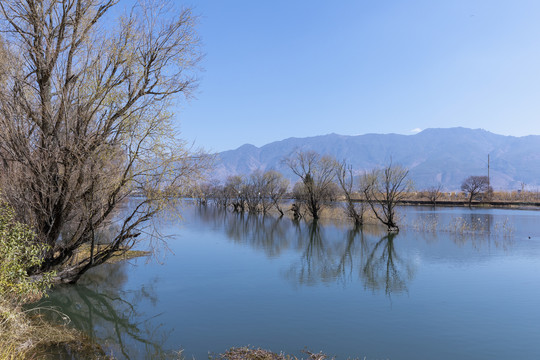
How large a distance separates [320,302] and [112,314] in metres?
6.89

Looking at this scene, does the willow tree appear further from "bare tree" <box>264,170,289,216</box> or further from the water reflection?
"bare tree" <box>264,170,289,216</box>

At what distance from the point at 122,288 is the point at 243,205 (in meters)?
50.4

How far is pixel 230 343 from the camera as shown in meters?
9.31

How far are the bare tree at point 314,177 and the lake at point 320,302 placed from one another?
2236 centimetres

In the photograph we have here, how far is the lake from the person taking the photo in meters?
9.46

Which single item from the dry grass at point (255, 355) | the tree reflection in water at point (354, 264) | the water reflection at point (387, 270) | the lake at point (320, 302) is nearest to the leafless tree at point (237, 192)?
the tree reflection in water at point (354, 264)

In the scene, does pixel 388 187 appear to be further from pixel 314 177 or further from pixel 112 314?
pixel 112 314

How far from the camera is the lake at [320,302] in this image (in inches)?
372

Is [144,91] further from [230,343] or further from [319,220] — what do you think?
[319,220]

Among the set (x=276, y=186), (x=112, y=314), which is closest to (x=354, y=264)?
(x=112, y=314)

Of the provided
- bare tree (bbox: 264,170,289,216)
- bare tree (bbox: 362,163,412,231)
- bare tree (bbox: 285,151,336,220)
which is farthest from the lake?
bare tree (bbox: 264,170,289,216)

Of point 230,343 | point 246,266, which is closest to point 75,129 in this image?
point 230,343

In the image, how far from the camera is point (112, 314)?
39.4 ft

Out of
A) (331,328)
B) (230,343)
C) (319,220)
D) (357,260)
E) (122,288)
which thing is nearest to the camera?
(230,343)
